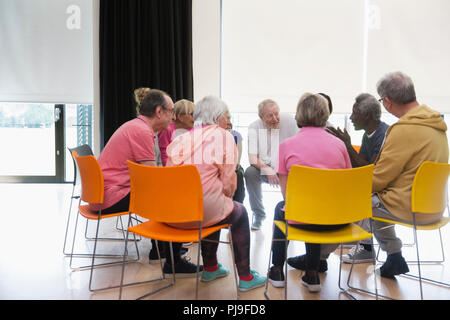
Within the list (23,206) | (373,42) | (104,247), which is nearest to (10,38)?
(23,206)

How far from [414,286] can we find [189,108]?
2.17 metres

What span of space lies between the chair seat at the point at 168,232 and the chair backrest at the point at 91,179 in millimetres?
430

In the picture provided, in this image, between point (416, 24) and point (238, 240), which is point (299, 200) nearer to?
point (238, 240)

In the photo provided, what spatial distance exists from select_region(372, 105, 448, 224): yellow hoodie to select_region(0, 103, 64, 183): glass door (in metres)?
5.00

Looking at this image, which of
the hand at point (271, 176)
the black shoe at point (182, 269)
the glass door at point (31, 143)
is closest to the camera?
the black shoe at point (182, 269)

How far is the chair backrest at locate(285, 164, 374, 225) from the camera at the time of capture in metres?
1.78

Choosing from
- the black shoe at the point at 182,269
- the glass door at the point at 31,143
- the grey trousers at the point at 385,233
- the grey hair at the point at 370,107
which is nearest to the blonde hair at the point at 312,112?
the grey trousers at the point at 385,233

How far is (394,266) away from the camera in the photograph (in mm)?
2355

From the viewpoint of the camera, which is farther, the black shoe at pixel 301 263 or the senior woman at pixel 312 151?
the black shoe at pixel 301 263

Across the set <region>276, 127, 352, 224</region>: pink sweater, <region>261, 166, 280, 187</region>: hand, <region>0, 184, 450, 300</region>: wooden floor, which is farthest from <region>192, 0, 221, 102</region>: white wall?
<region>276, 127, 352, 224</region>: pink sweater

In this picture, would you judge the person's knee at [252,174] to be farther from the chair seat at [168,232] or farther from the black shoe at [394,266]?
the chair seat at [168,232]

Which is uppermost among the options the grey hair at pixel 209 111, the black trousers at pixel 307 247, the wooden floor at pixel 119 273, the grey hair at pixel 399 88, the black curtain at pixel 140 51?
the black curtain at pixel 140 51

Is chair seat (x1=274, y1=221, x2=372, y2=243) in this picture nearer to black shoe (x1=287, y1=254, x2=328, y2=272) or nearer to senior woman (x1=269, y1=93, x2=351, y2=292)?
senior woman (x1=269, y1=93, x2=351, y2=292)

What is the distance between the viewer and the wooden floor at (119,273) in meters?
2.11
